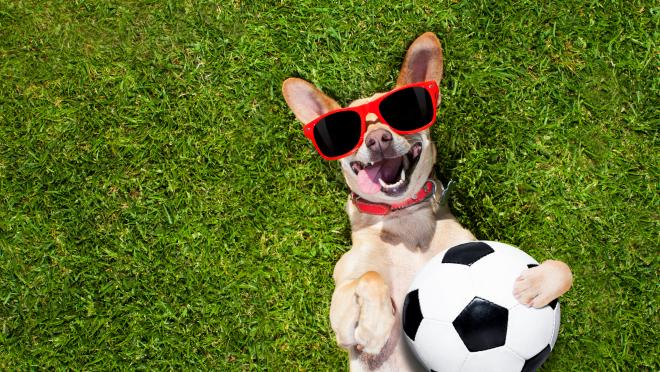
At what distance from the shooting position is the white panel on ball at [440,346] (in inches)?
127

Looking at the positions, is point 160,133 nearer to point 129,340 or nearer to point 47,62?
point 47,62

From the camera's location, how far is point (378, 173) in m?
4.13

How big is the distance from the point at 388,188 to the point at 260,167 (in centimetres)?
167

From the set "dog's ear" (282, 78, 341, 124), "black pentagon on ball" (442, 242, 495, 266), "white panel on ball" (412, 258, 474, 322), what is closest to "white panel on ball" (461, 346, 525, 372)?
"white panel on ball" (412, 258, 474, 322)

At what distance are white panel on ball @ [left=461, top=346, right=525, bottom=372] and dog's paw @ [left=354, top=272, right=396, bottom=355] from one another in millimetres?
496

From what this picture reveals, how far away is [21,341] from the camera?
16.8 feet

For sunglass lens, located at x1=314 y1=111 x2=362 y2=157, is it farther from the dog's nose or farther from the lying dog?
the dog's nose

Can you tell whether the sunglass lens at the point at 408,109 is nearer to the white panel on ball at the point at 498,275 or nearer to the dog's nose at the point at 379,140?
the dog's nose at the point at 379,140

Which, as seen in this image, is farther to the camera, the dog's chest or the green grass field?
the green grass field

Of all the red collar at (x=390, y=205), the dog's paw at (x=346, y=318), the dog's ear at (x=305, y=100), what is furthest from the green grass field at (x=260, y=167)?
the dog's paw at (x=346, y=318)

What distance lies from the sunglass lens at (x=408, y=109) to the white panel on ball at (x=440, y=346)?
1.32 metres

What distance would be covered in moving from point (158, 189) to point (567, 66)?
3720 mm

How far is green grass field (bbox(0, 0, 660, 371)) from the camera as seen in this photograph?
4.73 meters

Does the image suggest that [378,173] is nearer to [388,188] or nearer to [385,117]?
[388,188]
